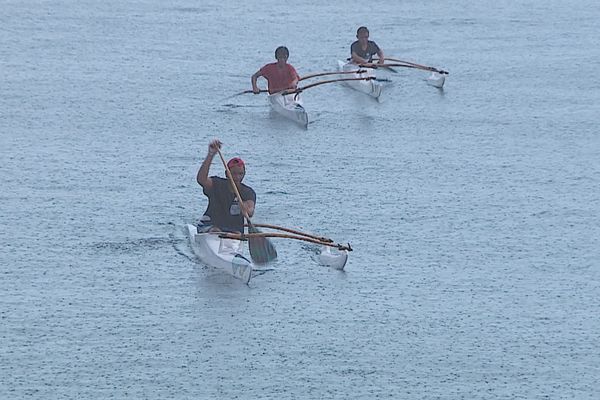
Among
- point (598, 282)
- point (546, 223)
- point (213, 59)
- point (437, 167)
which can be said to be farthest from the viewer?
point (213, 59)

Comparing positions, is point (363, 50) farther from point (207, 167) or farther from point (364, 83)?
point (207, 167)

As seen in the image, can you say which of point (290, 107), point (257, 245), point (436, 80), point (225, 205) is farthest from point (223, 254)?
point (436, 80)

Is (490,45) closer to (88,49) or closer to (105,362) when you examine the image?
(88,49)

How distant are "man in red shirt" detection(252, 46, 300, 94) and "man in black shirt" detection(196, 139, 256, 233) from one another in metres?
13.5

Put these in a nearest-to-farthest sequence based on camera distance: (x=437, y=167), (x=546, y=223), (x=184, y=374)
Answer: (x=184, y=374) → (x=546, y=223) → (x=437, y=167)

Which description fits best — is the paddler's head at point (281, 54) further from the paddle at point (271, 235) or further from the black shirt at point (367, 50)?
the paddle at point (271, 235)

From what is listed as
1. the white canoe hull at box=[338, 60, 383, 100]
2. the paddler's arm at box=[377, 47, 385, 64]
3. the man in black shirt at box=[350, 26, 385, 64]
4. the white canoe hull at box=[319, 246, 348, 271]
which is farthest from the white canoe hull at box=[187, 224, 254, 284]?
the man in black shirt at box=[350, 26, 385, 64]

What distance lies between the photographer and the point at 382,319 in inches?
1158

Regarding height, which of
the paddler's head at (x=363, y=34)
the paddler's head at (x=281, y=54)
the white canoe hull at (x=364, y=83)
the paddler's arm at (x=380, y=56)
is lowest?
the white canoe hull at (x=364, y=83)

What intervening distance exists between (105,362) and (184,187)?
1092cm

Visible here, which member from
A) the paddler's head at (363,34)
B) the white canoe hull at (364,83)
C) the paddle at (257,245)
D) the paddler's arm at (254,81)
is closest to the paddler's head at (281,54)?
the paddler's arm at (254,81)

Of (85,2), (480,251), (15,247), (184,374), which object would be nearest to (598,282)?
(480,251)

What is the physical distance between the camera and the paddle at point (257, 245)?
31156 millimetres

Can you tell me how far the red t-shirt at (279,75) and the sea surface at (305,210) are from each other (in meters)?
0.85
